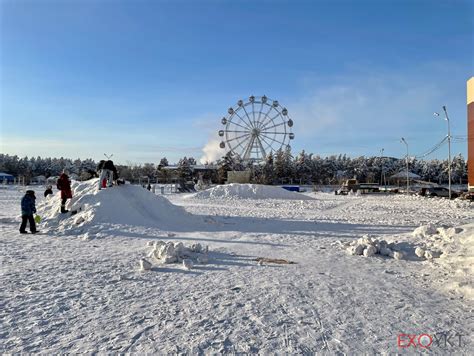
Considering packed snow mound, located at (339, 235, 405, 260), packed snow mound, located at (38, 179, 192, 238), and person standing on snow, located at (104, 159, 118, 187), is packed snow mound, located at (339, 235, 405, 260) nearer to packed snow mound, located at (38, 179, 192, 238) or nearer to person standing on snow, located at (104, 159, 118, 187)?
packed snow mound, located at (38, 179, 192, 238)

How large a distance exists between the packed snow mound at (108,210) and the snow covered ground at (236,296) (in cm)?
176

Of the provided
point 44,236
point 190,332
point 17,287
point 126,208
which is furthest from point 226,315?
point 126,208

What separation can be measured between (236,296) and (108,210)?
8.79 meters

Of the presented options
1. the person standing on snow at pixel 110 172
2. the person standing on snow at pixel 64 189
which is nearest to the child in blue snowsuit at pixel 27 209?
the person standing on snow at pixel 64 189

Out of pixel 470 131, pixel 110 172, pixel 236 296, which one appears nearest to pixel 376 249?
pixel 236 296

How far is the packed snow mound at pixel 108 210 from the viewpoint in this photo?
12148 mm

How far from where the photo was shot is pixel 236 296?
5.19m

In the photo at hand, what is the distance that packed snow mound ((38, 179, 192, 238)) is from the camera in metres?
12.1

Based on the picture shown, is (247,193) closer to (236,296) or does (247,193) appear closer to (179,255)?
(179,255)

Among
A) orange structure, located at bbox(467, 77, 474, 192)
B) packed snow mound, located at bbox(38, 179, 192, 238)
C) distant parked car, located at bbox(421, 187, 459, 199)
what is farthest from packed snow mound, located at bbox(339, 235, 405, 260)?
distant parked car, located at bbox(421, 187, 459, 199)

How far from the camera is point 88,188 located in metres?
14.9

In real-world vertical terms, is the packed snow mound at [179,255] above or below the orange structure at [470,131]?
below

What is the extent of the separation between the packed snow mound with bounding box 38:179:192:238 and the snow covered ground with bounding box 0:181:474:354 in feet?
5.78

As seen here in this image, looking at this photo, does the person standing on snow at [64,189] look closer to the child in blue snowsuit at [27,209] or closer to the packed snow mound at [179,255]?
the child in blue snowsuit at [27,209]
